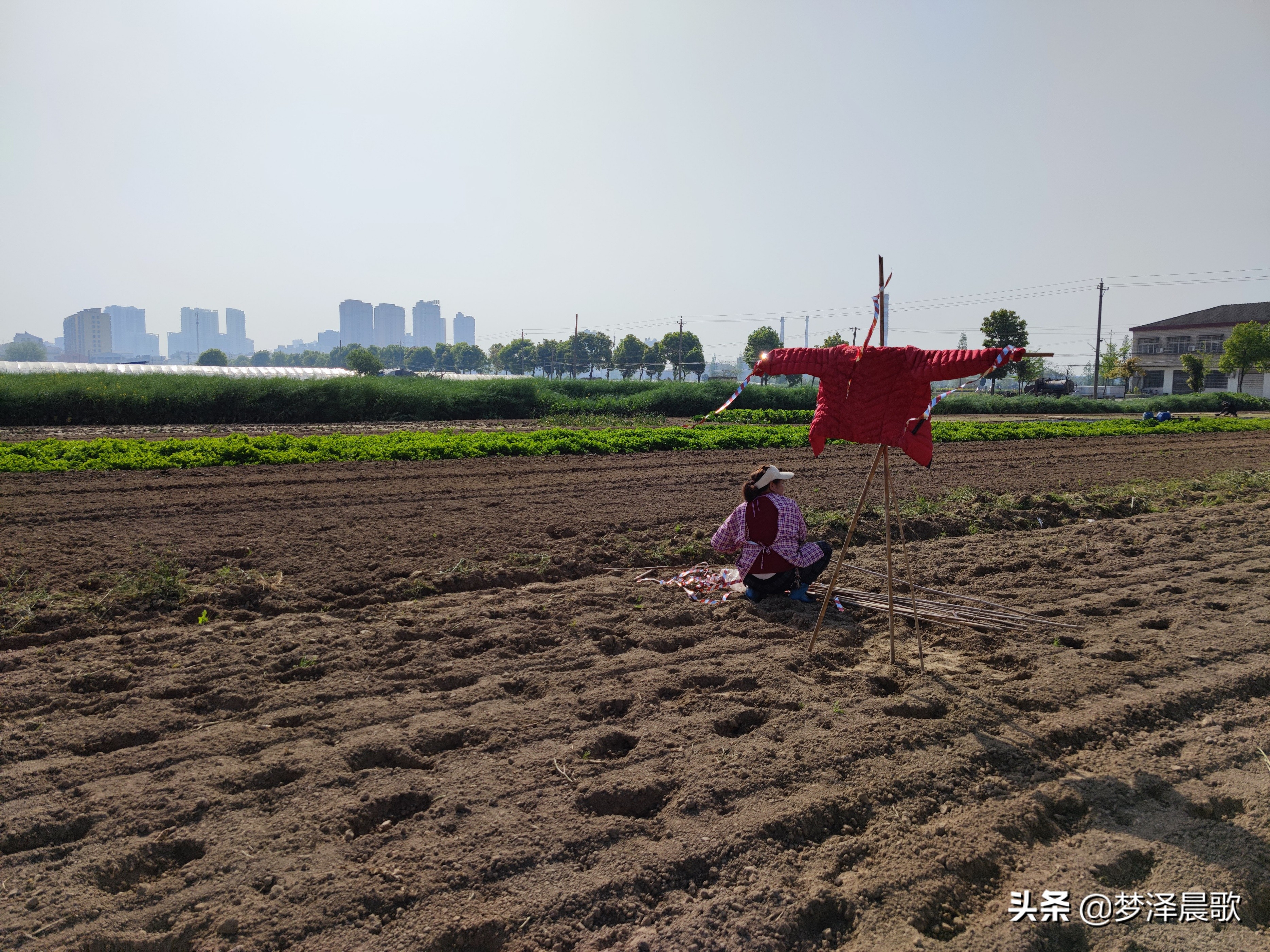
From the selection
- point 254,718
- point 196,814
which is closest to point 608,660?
point 254,718

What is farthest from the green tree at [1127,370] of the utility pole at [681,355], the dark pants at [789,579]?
the dark pants at [789,579]

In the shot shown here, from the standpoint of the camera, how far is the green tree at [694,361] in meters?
82.1

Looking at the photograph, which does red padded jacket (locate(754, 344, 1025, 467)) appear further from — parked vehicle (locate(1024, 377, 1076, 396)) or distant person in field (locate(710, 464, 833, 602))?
parked vehicle (locate(1024, 377, 1076, 396))

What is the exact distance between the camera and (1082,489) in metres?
13.0

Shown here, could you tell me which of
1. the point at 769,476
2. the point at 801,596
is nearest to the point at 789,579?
the point at 801,596

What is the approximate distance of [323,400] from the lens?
27656 mm

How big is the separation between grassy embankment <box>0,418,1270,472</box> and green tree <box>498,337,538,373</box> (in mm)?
95934

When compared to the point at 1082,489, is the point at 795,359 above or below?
above

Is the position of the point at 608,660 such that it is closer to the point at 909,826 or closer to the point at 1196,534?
the point at 909,826

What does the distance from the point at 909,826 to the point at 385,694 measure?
10.2 feet

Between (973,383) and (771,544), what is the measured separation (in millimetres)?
2577

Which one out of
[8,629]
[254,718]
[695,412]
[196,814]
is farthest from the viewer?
[695,412]

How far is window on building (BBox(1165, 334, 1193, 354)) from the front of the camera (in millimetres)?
71250

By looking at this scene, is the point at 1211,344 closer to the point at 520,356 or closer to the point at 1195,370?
the point at 1195,370
